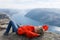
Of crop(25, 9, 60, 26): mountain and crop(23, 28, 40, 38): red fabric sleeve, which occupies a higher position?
crop(23, 28, 40, 38): red fabric sleeve

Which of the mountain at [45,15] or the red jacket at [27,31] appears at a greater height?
the red jacket at [27,31]

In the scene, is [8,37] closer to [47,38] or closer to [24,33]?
[24,33]

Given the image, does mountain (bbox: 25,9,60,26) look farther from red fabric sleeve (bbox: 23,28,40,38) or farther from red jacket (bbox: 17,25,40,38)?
red fabric sleeve (bbox: 23,28,40,38)

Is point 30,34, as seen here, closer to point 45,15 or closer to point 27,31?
point 27,31

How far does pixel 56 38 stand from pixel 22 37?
1.22 metres

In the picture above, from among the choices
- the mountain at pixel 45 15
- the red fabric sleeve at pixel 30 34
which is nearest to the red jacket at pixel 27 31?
the red fabric sleeve at pixel 30 34

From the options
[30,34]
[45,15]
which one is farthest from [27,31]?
[45,15]

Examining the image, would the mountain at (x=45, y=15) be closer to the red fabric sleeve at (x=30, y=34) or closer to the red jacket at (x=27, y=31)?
the red jacket at (x=27, y=31)

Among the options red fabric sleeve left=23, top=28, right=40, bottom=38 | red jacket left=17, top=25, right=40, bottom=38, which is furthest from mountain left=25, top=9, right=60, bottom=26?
red fabric sleeve left=23, top=28, right=40, bottom=38

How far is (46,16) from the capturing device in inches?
1457

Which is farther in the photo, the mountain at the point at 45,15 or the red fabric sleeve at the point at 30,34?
the mountain at the point at 45,15

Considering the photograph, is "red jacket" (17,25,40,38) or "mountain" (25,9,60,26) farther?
"mountain" (25,9,60,26)

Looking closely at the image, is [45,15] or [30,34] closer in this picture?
[30,34]

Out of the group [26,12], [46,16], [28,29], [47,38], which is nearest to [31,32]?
[28,29]
